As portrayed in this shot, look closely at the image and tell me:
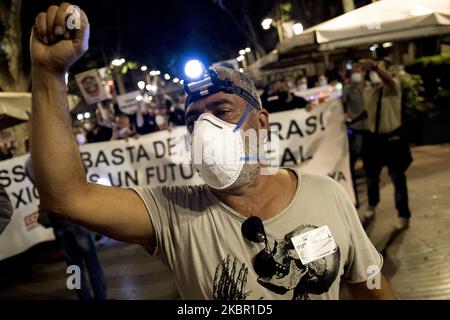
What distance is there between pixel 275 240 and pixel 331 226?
0.22 m

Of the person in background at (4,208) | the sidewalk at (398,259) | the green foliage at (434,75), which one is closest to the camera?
the person in background at (4,208)

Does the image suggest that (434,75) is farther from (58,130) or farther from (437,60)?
(58,130)

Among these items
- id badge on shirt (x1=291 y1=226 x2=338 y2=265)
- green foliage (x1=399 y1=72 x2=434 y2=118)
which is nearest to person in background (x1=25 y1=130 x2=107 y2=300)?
id badge on shirt (x1=291 y1=226 x2=338 y2=265)

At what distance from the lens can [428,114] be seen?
8219 millimetres

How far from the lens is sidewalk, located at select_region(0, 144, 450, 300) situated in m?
3.05

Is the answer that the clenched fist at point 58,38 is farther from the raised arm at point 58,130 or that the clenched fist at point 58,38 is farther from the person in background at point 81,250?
the person in background at point 81,250

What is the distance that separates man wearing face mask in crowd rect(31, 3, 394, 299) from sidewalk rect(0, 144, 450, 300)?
1.18 meters

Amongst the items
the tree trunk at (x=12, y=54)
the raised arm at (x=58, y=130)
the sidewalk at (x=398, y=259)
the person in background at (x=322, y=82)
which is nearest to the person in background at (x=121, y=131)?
the sidewalk at (x=398, y=259)

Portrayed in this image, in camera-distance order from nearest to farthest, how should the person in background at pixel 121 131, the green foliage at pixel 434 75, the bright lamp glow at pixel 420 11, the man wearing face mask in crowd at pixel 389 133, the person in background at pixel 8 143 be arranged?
1. the bright lamp glow at pixel 420 11
2. the man wearing face mask in crowd at pixel 389 133
3. the person in background at pixel 121 131
4. the green foliage at pixel 434 75
5. the person in background at pixel 8 143

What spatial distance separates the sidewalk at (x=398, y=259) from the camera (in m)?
3.05

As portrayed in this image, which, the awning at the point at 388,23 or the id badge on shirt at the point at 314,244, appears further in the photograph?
the awning at the point at 388,23

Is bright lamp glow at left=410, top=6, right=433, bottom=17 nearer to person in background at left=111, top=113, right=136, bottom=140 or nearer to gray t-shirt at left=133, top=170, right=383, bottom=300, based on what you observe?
gray t-shirt at left=133, top=170, right=383, bottom=300

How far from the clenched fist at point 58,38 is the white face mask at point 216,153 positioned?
51cm

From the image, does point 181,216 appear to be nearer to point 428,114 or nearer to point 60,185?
point 60,185
